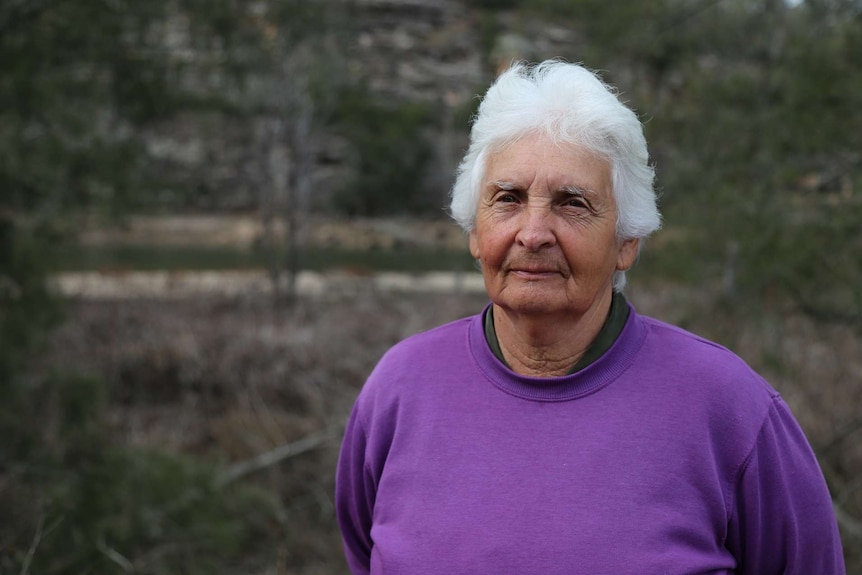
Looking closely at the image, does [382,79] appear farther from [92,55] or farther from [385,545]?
[385,545]

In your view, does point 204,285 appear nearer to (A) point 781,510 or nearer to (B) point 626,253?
(B) point 626,253

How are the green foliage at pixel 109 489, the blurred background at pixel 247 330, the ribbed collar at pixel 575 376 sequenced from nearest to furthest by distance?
the ribbed collar at pixel 575 376 < the blurred background at pixel 247 330 < the green foliage at pixel 109 489

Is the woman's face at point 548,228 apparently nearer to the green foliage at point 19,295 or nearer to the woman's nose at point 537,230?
the woman's nose at point 537,230

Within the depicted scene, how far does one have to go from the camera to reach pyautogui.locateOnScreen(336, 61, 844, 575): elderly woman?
5.94ft

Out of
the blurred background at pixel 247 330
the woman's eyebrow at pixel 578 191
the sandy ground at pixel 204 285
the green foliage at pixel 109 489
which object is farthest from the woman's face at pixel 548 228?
the sandy ground at pixel 204 285

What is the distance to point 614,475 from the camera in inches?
71.7

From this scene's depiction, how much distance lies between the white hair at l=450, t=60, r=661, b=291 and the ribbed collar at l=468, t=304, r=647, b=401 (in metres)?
0.23

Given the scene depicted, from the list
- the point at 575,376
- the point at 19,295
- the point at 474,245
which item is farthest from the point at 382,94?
the point at 575,376

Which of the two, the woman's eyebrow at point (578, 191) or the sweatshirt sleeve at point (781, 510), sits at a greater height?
the woman's eyebrow at point (578, 191)

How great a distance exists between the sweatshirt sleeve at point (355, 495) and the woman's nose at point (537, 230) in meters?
0.57

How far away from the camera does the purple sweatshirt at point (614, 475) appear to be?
1.80 metres

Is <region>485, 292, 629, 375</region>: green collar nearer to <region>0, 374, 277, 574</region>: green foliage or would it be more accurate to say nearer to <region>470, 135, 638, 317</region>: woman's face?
<region>470, 135, 638, 317</region>: woman's face

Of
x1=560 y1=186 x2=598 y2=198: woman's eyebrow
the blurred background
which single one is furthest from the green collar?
the blurred background

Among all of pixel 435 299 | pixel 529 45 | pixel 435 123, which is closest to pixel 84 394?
pixel 435 299
